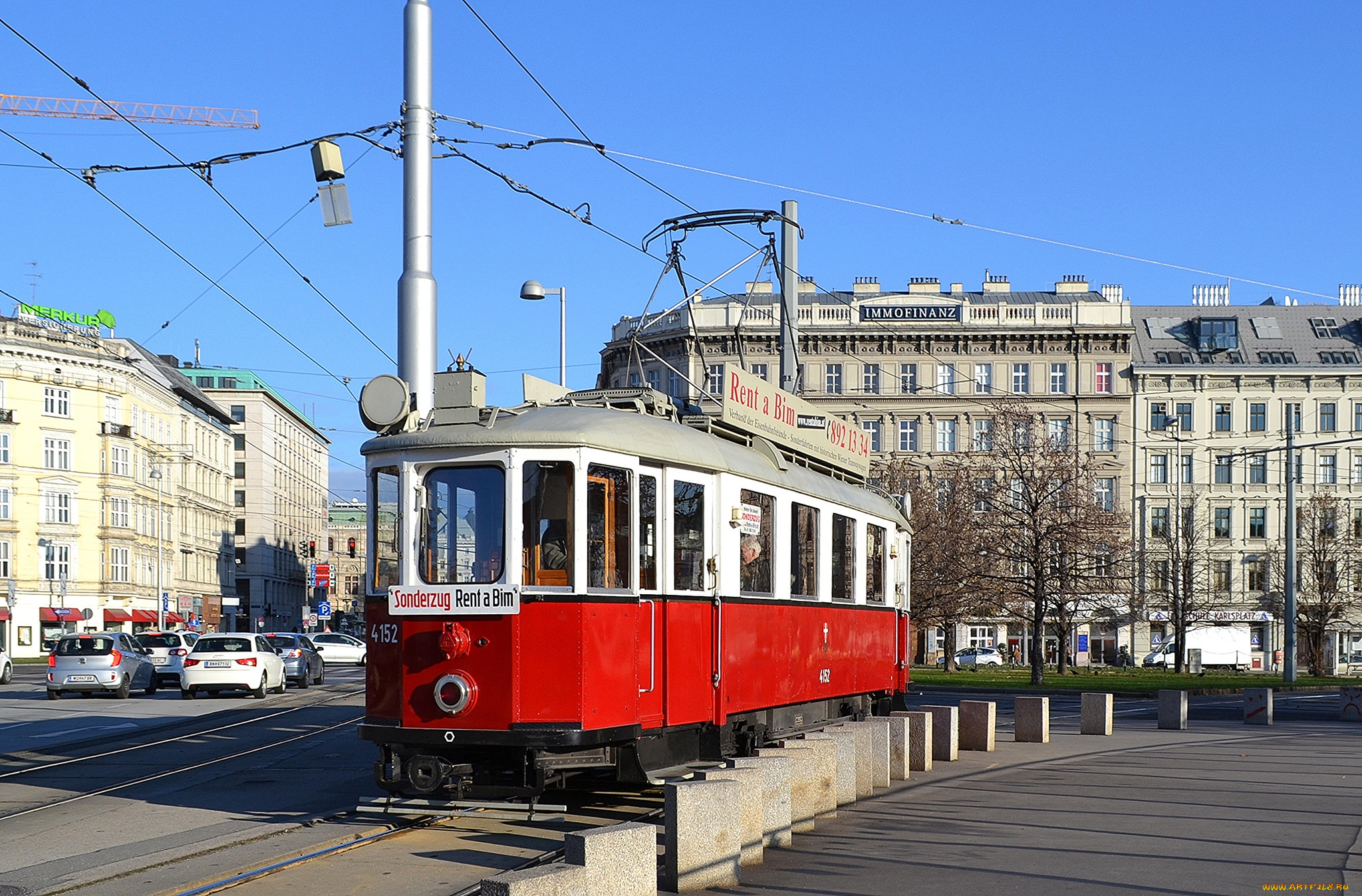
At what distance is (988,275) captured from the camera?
275ft

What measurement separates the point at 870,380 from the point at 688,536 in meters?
68.4

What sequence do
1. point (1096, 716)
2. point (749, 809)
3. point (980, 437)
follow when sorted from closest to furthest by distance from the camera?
point (749, 809) → point (1096, 716) → point (980, 437)

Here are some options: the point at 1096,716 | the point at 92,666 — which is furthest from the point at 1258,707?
the point at 92,666

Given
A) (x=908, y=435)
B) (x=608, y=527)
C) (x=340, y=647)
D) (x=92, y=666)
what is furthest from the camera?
(x=908, y=435)

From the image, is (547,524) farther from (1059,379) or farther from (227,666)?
(1059,379)

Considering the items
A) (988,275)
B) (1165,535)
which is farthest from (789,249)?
(988,275)

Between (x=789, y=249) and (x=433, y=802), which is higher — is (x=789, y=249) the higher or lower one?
the higher one

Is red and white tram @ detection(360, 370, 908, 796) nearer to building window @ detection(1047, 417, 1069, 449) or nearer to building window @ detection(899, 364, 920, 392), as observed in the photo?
building window @ detection(1047, 417, 1069, 449)

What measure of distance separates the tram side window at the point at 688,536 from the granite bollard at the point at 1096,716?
1183 centimetres

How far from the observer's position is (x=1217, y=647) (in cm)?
7138

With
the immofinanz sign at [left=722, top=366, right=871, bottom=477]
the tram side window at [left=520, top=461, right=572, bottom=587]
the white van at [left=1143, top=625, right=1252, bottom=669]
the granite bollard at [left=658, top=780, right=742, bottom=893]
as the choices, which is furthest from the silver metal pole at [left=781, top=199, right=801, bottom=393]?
the white van at [left=1143, top=625, right=1252, bottom=669]

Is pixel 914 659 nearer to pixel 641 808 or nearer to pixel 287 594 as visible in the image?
pixel 641 808

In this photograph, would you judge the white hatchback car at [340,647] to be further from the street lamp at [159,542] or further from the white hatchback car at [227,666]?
the white hatchback car at [227,666]

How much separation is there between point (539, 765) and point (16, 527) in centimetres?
6715
